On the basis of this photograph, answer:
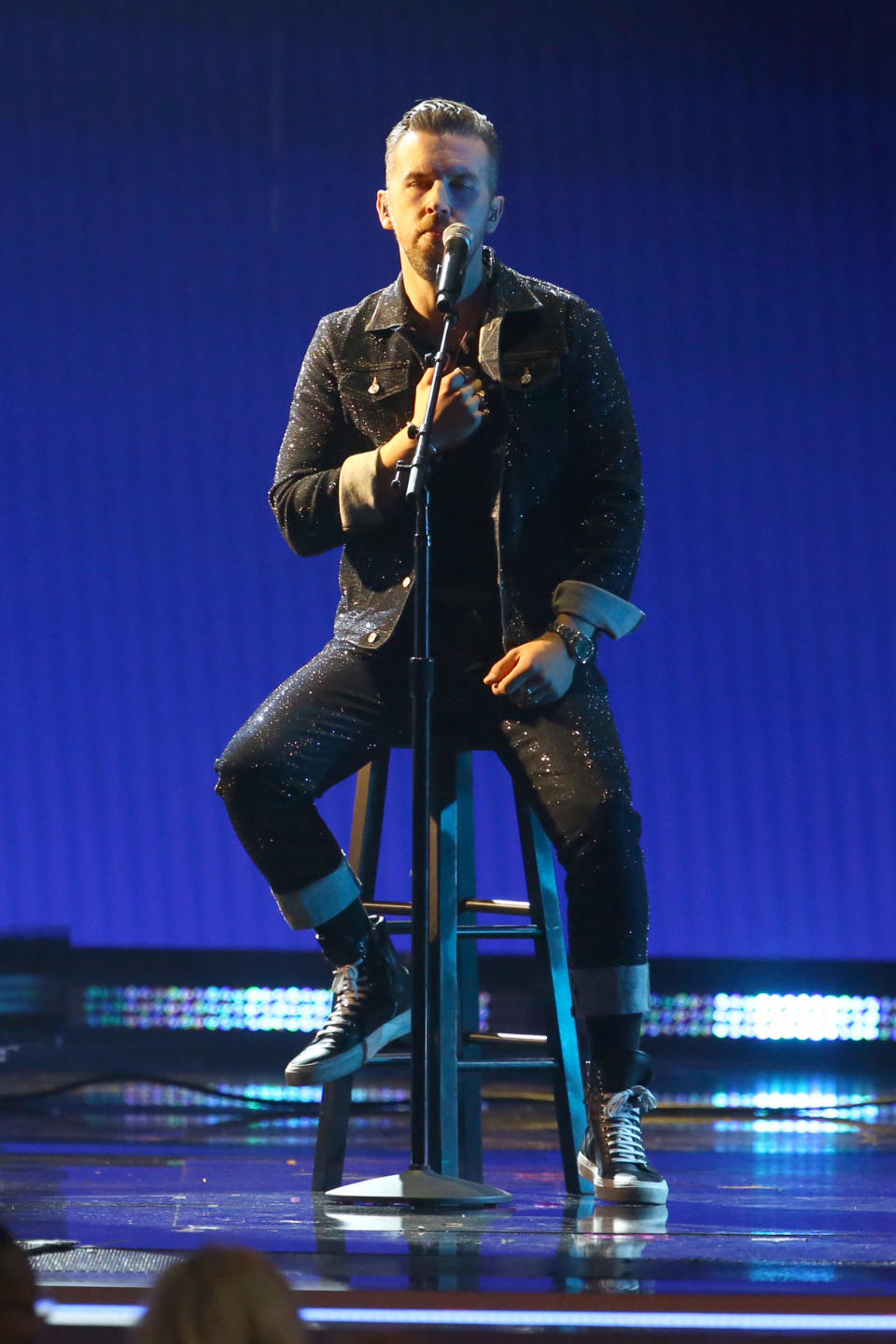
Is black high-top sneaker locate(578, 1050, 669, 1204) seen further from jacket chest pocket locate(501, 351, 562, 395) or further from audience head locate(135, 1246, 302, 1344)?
audience head locate(135, 1246, 302, 1344)

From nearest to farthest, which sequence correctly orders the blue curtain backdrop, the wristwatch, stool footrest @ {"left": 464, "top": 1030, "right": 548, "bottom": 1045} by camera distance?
the wristwatch
stool footrest @ {"left": 464, "top": 1030, "right": 548, "bottom": 1045}
the blue curtain backdrop

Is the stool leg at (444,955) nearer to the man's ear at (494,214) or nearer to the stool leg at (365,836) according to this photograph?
the stool leg at (365,836)

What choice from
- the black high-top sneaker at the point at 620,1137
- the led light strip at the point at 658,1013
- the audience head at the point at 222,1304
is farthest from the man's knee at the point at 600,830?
the led light strip at the point at 658,1013

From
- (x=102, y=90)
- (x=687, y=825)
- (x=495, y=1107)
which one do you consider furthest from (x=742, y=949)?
(x=102, y=90)

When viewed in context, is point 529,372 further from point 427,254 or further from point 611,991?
point 611,991

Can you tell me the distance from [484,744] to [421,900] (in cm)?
38

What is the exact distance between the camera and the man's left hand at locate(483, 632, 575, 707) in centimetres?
198

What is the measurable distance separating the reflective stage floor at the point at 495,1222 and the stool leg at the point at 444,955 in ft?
0.41

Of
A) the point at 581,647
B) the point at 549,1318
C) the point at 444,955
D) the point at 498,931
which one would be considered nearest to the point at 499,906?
the point at 498,931

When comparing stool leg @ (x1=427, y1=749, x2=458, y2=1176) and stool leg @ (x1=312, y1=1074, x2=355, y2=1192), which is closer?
stool leg @ (x1=427, y1=749, x2=458, y2=1176)

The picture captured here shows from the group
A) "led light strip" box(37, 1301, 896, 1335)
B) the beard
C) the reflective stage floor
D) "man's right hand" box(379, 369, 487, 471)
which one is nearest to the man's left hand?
"man's right hand" box(379, 369, 487, 471)

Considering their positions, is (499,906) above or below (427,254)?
below

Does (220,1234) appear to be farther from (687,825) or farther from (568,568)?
(687,825)

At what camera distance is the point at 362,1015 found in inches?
81.4
